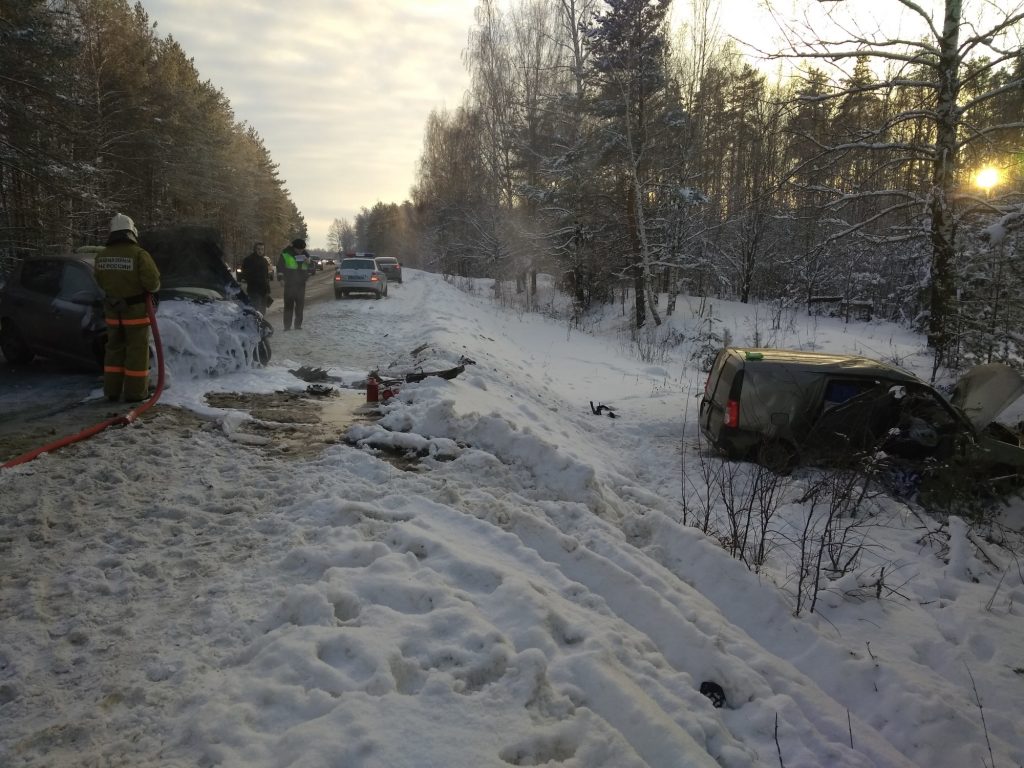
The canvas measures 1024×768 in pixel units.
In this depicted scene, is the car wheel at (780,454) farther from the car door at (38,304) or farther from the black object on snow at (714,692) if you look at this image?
the car door at (38,304)

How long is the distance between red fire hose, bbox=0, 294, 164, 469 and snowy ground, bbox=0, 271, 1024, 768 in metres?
0.11

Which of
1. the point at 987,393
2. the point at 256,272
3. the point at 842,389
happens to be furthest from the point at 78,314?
the point at 987,393

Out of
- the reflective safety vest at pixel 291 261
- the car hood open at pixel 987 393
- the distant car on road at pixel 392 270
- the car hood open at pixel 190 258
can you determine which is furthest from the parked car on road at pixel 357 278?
the car hood open at pixel 987 393

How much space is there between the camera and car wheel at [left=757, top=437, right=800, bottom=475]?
20.3 feet

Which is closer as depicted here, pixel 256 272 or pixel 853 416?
pixel 853 416

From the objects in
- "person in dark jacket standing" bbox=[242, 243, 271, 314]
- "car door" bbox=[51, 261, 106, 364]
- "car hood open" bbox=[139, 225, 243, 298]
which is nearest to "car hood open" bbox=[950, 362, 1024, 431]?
"car hood open" bbox=[139, 225, 243, 298]

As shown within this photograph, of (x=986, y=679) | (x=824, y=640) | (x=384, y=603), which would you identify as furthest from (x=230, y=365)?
(x=986, y=679)

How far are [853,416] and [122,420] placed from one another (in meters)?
7.16

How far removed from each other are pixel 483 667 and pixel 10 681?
1836 millimetres

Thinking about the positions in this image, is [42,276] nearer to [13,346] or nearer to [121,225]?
[13,346]

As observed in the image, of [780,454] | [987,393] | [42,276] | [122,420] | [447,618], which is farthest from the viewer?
[42,276]

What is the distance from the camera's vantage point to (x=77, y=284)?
24.8ft

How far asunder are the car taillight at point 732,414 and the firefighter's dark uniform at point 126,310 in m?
6.40

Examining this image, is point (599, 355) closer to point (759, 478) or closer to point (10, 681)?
point (759, 478)
